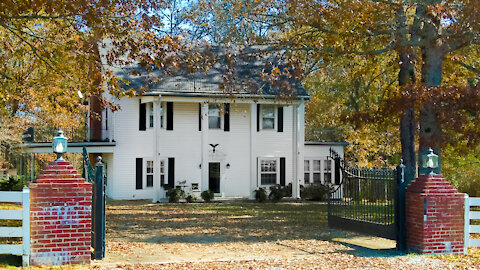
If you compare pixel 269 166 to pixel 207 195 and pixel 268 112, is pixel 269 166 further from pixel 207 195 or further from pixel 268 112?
pixel 207 195

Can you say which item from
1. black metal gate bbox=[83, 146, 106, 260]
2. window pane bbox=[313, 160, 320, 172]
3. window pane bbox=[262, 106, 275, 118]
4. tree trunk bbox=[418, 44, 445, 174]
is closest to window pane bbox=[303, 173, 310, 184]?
window pane bbox=[313, 160, 320, 172]

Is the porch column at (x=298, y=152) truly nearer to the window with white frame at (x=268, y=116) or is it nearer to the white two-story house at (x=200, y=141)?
the white two-story house at (x=200, y=141)

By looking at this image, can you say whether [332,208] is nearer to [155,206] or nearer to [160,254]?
[160,254]

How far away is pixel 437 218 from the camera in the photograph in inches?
442

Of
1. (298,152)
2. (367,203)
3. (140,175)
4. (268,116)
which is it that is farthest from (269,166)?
(367,203)

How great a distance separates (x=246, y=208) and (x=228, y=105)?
667 centimetres

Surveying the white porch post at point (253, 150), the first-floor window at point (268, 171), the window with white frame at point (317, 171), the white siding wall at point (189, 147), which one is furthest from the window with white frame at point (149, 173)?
the window with white frame at point (317, 171)

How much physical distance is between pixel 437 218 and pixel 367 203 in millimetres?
2628

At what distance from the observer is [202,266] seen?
1017 cm

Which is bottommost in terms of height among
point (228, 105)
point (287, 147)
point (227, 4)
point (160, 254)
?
point (160, 254)

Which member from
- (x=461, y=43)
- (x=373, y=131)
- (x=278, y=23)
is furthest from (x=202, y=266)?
(x=373, y=131)

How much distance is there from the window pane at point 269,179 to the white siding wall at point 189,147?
659 mm

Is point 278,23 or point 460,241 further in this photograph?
point 278,23

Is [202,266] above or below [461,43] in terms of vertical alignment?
below
